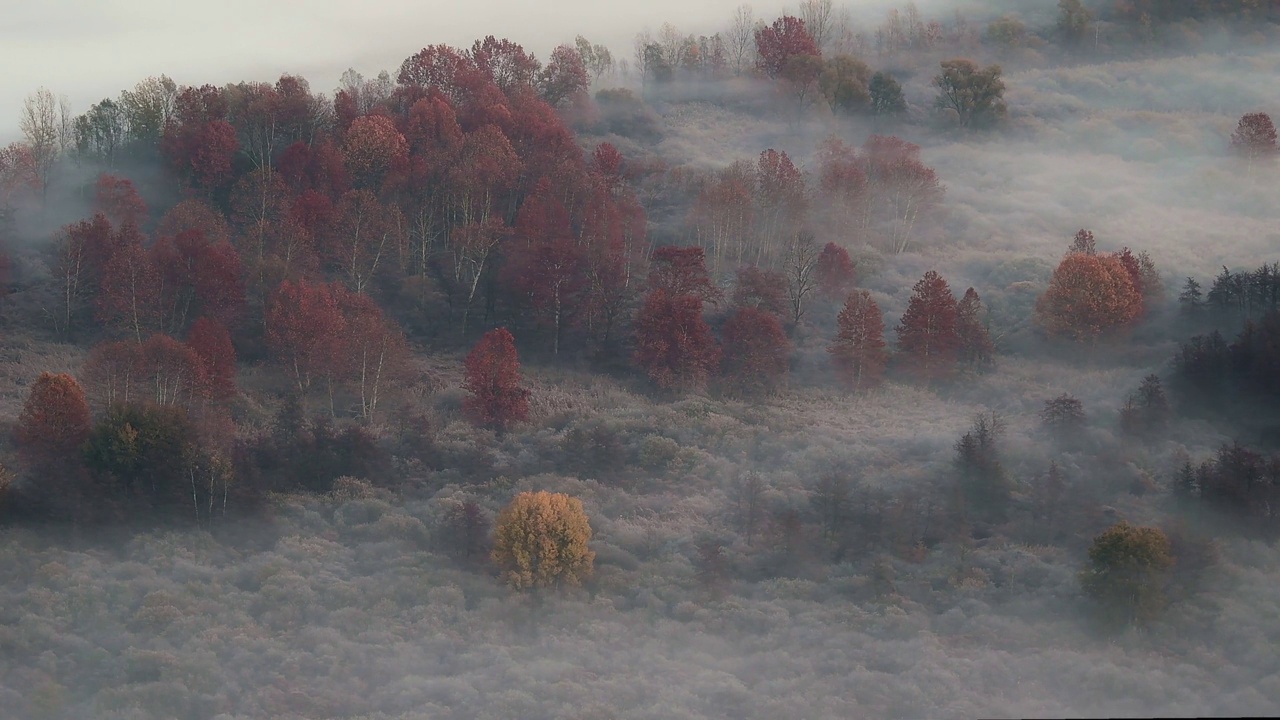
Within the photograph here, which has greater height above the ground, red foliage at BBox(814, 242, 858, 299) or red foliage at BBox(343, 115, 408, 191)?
red foliage at BBox(343, 115, 408, 191)

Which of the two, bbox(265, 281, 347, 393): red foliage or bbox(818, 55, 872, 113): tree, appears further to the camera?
bbox(818, 55, 872, 113): tree

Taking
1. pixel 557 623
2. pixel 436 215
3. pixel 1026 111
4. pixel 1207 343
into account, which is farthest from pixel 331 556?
pixel 1026 111

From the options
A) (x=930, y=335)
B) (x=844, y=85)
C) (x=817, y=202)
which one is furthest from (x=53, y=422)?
(x=844, y=85)

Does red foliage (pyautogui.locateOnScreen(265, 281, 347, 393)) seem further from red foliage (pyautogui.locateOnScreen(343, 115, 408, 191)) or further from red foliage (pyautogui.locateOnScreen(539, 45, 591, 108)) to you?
red foliage (pyautogui.locateOnScreen(539, 45, 591, 108))

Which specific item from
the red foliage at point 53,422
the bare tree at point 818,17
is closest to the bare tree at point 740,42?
the bare tree at point 818,17

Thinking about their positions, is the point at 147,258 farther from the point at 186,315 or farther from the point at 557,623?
the point at 557,623

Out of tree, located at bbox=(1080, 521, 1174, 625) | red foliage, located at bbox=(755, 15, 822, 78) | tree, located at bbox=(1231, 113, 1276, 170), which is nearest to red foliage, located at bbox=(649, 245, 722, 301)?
tree, located at bbox=(1080, 521, 1174, 625)

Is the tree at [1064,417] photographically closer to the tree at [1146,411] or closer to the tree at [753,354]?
the tree at [1146,411]
